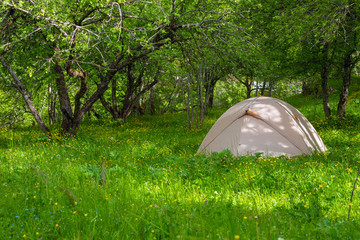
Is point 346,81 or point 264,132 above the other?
point 346,81

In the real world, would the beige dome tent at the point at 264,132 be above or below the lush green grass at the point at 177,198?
above

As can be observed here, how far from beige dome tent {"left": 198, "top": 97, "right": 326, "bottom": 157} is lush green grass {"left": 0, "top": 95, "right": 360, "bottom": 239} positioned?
79 cm

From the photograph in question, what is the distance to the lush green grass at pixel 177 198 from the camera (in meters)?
2.94

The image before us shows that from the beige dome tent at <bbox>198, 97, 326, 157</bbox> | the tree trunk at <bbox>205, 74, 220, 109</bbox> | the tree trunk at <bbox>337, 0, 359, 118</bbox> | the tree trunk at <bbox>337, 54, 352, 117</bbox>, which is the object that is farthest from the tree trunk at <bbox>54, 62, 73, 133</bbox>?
the tree trunk at <bbox>337, 54, 352, 117</bbox>

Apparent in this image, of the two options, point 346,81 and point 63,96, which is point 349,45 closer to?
point 346,81

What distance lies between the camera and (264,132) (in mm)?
7676

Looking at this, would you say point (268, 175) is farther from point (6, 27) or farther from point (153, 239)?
point (6, 27)

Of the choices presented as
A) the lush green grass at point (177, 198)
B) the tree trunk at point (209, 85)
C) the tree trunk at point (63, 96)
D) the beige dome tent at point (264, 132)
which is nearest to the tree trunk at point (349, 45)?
the beige dome tent at point (264, 132)

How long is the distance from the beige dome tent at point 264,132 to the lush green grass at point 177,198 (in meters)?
0.79

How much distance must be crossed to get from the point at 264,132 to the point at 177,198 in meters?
4.30

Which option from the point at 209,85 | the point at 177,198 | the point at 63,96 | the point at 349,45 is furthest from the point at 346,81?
the point at 63,96

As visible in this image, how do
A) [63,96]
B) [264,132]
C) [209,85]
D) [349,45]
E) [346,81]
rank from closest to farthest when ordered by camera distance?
[264,132], [349,45], [63,96], [346,81], [209,85]

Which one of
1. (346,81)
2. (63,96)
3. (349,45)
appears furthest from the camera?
(346,81)

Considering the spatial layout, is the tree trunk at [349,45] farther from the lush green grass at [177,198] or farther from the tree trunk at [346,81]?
the lush green grass at [177,198]
